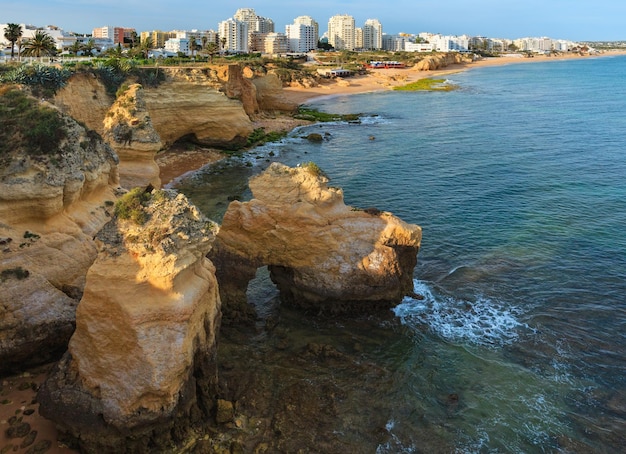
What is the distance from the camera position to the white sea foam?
60.0 feet

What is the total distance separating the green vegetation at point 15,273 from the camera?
14.3m

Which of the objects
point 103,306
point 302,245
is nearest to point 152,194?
point 103,306

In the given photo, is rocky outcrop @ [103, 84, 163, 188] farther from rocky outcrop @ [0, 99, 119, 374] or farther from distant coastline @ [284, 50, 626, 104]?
distant coastline @ [284, 50, 626, 104]

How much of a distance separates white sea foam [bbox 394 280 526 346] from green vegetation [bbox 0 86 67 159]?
13249 millimetres

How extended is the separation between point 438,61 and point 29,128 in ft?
502

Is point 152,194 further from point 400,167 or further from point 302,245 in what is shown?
point 400,167

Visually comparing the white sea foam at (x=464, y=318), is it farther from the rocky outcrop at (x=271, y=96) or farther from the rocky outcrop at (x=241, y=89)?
the rocky outcrop at (x=271, y=96)

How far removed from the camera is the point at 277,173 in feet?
64.7

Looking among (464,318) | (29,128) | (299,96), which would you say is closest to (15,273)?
(29,128)

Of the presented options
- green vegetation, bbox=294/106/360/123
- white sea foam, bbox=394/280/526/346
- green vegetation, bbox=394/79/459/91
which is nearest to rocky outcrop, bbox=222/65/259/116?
green vegetation, bbox=294/106/360/123

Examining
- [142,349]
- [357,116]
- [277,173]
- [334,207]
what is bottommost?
[142,349]

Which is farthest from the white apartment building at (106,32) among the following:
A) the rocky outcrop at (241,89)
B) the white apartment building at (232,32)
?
the rocky outcrop at (241,89)

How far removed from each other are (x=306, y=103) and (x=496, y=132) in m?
36.8

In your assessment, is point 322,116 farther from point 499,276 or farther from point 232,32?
point 232,32
